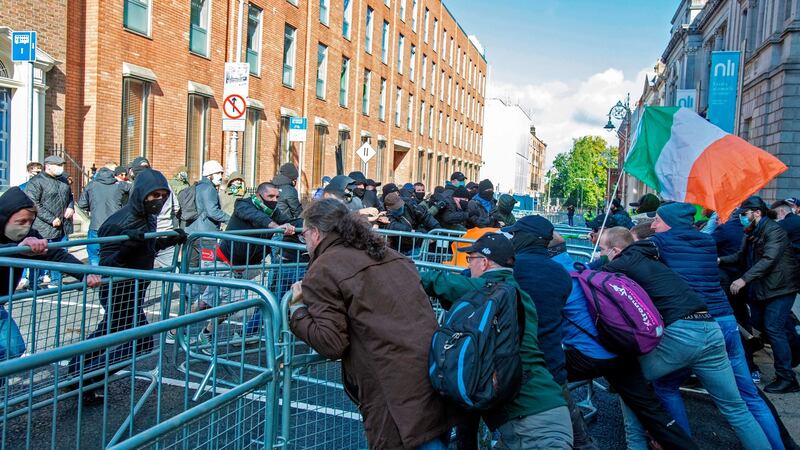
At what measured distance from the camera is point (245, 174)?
22234mm

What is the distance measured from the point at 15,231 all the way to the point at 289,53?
71.3 ft

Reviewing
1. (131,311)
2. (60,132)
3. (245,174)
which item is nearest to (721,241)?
(131,311)

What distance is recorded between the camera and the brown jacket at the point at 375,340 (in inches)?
120

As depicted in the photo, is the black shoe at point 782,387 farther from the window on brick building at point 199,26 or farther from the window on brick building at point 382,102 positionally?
the window on brick building at point 382,102

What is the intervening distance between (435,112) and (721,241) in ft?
138

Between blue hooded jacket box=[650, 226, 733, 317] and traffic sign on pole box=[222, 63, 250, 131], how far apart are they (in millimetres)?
11160

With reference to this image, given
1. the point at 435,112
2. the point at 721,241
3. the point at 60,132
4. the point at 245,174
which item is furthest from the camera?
the point at 435,112

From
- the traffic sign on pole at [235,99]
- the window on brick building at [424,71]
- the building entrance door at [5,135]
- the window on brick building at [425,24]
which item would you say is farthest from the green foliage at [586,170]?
the building entrance door at [5,135]

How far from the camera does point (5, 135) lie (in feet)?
44.6

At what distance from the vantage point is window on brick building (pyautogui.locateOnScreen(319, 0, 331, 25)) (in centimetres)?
2783

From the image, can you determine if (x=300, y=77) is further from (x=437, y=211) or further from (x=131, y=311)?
(x=131, y=311)

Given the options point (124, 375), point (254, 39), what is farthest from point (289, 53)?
point (124, 375)

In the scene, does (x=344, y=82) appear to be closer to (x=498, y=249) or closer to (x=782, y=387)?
(x=782, y=387)

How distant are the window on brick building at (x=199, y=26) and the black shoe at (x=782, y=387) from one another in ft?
54.6
